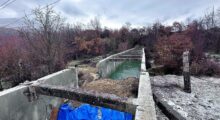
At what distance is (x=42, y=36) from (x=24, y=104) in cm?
491

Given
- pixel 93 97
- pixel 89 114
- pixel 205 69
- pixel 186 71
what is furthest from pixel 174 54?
pixel 93 97

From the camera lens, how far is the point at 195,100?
5.26 m

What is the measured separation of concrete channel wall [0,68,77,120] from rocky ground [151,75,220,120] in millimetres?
3787

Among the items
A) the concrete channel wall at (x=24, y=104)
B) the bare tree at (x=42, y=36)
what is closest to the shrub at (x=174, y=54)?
the bare tree at (x=42, y=36)

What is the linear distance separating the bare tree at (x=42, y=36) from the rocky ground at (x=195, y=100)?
18.8 ft

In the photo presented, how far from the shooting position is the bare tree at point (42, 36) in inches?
283

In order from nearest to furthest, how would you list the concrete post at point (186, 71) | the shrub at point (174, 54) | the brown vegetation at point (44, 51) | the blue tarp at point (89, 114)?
the blue tarp at point (89, 114) → the concrete post at point (186, 71) → the brown vegetation at point (44, 51) → the shrub at point (174, 54)

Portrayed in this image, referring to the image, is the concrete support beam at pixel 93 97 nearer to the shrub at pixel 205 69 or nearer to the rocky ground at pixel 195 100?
the rocky ground at pixel 195 100

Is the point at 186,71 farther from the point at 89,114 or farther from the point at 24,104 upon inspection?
the point at 24,104

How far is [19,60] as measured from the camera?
22.4 feet

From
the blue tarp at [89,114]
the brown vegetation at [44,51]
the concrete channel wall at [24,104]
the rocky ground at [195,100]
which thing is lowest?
the rocky ground at [195,100]

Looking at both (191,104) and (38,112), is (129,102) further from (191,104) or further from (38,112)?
(191,104)

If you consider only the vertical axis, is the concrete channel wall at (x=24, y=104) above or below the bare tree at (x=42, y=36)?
below

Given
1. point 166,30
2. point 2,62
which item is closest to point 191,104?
point 2,62
